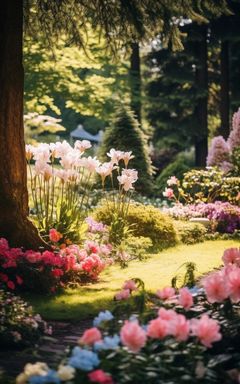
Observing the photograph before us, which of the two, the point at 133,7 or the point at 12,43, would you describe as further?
the point at 133,7

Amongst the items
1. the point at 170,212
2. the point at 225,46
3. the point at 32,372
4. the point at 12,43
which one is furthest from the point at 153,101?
the point at 32,372

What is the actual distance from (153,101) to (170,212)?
1236 centimetres

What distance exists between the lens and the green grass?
672 cm

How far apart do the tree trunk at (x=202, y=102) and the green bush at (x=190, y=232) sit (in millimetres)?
11871

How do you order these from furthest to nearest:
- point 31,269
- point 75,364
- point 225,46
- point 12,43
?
point 225,46, point 12,43, point 31,269, point 75,364

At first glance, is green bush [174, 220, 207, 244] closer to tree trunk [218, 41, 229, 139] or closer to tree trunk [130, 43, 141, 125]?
tree trunk [218, 41, 229, 139]

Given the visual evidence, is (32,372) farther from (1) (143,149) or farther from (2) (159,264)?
(1) (143,149)

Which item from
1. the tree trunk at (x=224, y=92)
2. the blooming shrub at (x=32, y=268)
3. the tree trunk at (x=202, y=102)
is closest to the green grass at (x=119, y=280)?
the blooming shrub at (x=32, y=268)

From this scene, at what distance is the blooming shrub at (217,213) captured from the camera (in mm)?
13320

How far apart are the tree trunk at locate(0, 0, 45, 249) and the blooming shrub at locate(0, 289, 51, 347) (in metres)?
2.21

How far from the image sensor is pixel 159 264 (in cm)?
958

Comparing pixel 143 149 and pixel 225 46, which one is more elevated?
pixel 225 46

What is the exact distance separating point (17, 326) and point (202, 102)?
20.5 m

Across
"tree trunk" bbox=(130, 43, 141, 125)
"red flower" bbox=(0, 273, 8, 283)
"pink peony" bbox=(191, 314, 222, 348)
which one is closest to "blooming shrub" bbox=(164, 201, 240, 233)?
"red flower" bbox=(0, 273, 8, 283)
